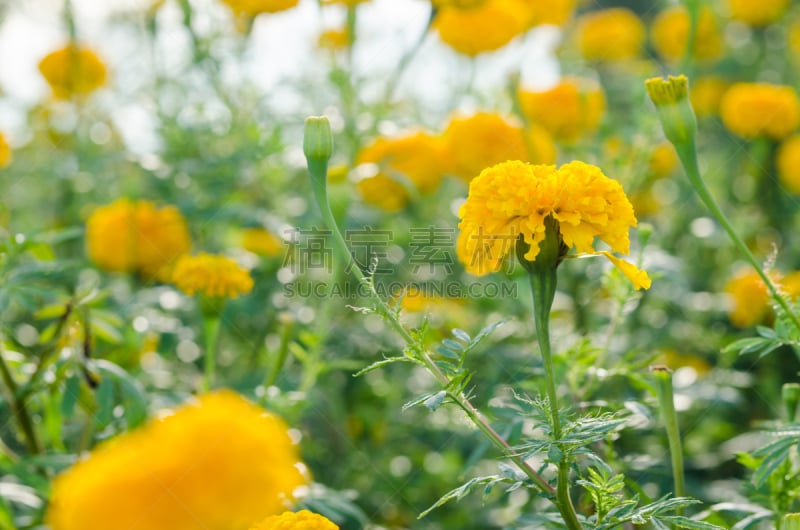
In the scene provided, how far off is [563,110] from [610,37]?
0.98 meters

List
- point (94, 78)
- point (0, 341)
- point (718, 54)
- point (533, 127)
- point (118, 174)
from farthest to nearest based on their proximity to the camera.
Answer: point (718, 54), point (118, 174), point (94, 78), point (533, 127), point (0, 341)

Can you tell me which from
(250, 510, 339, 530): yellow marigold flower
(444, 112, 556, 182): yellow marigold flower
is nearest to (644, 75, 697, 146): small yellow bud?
(250, 510, 339, 530): yellow marigold flower

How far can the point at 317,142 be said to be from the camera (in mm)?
968

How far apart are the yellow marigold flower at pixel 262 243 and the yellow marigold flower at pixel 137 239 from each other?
16cm

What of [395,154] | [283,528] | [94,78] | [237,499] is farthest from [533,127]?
[237,499]

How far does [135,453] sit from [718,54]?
273 centimetres

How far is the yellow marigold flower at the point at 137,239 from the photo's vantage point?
1643 millimetres

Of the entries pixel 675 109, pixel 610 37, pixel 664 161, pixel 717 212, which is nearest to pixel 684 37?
pixel 610 37

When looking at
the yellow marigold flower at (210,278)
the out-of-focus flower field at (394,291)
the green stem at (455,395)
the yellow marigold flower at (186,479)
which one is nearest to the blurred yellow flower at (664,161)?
the out-of-focus flower field at (394,291)

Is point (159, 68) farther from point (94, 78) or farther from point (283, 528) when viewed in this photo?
point (283, 528)

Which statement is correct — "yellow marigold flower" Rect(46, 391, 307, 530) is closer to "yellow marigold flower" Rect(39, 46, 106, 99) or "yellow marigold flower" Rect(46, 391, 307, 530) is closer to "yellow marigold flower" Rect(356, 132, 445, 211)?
"yellow marigold flower" Rect(356, 132, 445, 211)

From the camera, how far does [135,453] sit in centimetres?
55

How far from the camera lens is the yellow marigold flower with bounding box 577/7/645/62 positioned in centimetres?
273

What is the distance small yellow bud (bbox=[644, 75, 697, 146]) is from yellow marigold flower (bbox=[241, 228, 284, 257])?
0.96m
